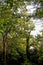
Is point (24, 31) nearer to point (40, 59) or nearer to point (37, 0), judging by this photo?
point (40, 59)

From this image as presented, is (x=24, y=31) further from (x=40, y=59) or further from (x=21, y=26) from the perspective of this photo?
(x=40, y=59)

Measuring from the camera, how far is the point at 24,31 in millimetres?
25000

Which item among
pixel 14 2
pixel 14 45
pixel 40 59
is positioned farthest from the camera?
pixel 14 45

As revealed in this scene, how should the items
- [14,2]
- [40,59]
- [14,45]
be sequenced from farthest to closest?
[14,45], [40,59], [14,2]

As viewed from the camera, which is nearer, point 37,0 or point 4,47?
point 37,0

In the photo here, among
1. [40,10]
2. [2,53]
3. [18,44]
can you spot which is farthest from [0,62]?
[40,10]

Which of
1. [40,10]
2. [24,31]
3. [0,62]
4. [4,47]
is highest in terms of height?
[40,10]

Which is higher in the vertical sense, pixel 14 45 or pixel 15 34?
pixel 15 34

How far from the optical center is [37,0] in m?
8.52

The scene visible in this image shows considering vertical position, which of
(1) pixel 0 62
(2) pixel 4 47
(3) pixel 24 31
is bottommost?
(1) pixel 0 62

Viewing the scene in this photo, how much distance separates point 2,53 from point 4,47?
181 centimetres

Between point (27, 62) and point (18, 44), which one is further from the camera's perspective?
point (18, 44)

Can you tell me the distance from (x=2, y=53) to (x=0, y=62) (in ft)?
4.96

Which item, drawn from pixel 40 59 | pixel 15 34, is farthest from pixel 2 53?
pixel 40 59
